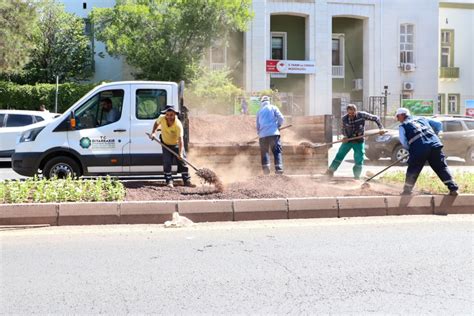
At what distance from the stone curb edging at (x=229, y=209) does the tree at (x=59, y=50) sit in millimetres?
20240

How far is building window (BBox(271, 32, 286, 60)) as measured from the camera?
3111 centimetres

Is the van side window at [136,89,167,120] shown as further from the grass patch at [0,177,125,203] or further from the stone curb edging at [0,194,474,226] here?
the stone curb edging at [0,194,474,226]

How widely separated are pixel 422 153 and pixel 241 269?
13.5 feet

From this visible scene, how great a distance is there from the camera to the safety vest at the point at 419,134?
777 cm

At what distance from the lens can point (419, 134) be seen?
7809 millimetres

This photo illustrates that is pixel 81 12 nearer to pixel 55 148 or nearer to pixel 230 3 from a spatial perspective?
pixel 230 3

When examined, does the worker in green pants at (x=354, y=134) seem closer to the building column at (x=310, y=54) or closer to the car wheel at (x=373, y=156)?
the car wheel at (x=373, y=156)

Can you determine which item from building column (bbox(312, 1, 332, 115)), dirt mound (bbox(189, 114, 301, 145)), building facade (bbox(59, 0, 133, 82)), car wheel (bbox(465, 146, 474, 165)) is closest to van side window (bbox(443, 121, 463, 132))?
car wheel (bbox(465, 146, 474, 165))

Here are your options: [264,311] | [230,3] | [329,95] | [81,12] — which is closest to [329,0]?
[329,95]

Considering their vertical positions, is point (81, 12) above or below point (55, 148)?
above

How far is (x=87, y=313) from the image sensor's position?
3877mm

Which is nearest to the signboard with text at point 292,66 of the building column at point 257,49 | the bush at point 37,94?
the building column at point 257,49

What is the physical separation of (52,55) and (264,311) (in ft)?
80.8

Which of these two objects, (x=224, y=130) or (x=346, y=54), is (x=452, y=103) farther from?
(x=224, y=130)
